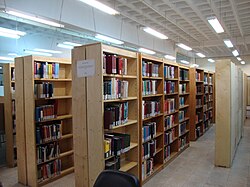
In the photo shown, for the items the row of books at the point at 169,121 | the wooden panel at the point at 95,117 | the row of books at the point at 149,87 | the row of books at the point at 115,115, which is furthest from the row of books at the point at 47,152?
the row of books at the point at 169,121

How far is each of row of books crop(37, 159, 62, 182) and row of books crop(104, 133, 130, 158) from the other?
1503mm

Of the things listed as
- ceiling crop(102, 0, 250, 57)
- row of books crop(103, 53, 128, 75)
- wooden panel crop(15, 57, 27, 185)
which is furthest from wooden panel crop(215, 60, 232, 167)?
wooden panel crop(15, 57, 27, 185)

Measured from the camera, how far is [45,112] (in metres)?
3.95

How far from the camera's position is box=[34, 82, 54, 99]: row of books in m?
3.79

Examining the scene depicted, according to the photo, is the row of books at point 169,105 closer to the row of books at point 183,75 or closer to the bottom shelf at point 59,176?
the row of books at point 183,75

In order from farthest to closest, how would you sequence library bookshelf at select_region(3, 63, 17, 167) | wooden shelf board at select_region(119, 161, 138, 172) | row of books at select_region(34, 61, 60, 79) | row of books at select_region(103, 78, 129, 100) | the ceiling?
the ceiling
library bookshelf at select_region(3, 63, 17, 167)
row of books at select_region(34, 61, 60, 79)
wooden shelf board at select_region(119, 161, 138, 172)
row of books at select_region(103, 78, 129, 100)

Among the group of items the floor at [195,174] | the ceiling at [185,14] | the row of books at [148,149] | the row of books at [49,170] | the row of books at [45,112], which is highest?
the ceiling at [185,14]

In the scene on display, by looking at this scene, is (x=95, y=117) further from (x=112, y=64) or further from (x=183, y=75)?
(x=183, y=75)

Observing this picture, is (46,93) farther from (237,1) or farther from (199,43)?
(199,43)

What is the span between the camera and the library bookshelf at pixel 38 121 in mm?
3766

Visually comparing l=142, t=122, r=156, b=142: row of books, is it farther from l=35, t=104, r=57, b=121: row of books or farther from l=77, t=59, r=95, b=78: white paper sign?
l=35, t=104, r=57, b=121: row of books

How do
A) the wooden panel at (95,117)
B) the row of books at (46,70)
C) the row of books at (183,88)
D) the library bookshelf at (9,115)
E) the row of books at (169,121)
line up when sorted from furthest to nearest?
the row of books at (183,88), the row of books at (169,121), the library bookshelf at (9,115), the row of books at (46,70), the wooden panel at (95,117)

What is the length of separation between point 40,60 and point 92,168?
7.14 ft

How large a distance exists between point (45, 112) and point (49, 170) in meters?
1.09
